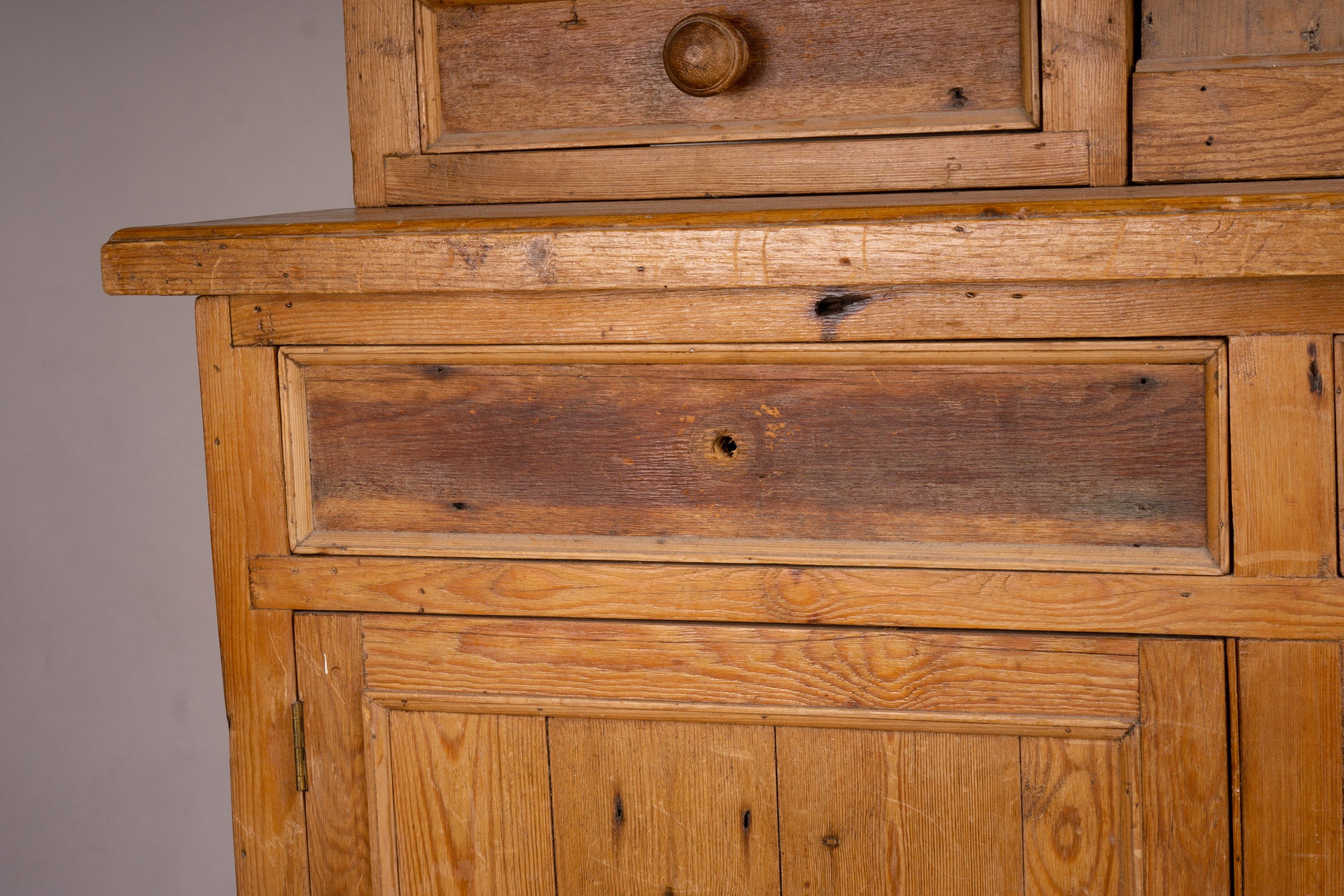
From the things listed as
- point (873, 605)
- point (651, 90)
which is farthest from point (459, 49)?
point (873, 605)

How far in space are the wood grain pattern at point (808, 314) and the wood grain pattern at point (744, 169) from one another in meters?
0.22

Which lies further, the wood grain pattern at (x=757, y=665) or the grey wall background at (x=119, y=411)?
the grey wall background at (x=119, y=411)

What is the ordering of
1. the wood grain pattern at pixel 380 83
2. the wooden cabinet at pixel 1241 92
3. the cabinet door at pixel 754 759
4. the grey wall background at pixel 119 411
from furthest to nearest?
the grey wall background at pixel 119 411, the wood grain pattern at pixel 380 83, the wooden cabinet at pixel 1241 92, the cabinet door at pixel 754 759

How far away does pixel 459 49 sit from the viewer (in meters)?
1.08

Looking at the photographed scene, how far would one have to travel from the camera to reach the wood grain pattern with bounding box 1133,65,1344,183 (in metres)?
0.95

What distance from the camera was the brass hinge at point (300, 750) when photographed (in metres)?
0.95

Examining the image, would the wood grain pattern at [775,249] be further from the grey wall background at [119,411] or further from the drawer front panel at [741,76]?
the grey wall background at [119,411]

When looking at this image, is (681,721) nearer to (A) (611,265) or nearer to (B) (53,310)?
(A) (611,265)

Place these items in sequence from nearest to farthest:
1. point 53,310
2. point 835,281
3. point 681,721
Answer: point 835,281 → point 681,721 → point 53,310

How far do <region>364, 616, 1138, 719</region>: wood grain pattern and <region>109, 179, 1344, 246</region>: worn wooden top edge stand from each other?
0.94 feet

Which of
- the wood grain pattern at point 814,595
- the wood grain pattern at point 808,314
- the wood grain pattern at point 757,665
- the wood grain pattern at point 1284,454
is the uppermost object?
the wood grain pattern at point 808,314

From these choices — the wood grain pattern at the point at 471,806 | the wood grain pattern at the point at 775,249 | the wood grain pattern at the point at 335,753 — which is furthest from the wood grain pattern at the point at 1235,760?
the wood grain pattern at the point at 335,753

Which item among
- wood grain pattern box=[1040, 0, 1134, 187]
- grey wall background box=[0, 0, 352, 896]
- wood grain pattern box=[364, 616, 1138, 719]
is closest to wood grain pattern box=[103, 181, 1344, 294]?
wood grain pattern box=[1040, 0, 1134, 187]

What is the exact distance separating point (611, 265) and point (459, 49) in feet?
1.21
